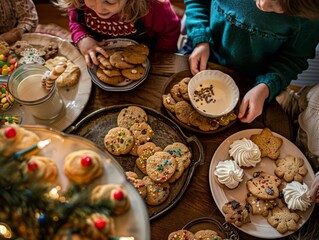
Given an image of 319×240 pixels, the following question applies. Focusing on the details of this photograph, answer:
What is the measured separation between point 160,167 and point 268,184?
0.37 metres

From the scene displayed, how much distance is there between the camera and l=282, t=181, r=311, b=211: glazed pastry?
1.20 meters

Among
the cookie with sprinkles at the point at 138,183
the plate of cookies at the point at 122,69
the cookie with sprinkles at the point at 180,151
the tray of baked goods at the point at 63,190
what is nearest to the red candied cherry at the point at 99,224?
the tray of baked goods at the point at 63,190

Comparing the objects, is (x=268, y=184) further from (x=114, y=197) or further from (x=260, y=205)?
(x=114, y=197)

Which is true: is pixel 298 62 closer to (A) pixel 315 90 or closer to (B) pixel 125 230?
(A) pixel 315 90

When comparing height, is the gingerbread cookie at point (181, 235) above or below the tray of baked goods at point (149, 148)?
below

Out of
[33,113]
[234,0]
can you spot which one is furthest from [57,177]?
[234,0]

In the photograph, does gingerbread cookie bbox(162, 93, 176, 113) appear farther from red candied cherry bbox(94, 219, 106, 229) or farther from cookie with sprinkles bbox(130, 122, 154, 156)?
red candied cherry bbox(94, 219, 106, 229)

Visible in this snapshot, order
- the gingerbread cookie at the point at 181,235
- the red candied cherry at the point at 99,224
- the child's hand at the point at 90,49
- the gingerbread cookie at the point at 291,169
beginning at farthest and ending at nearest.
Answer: the child's hand at the point at 90,49
the gingerbread cookie at the point at 291,169
the gingerbread cookie at the point at 181,235
the red candied cherry at the point at 99,224

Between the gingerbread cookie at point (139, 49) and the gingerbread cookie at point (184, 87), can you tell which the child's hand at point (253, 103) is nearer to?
the gingerbread cookie at point (184, 87)

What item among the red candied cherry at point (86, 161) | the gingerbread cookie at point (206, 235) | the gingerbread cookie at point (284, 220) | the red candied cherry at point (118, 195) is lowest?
the gingerbread cookie at point (206, 235)

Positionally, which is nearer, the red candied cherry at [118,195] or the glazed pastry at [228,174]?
the red candied cherry at [118,195]

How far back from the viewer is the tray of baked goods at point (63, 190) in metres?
0.64

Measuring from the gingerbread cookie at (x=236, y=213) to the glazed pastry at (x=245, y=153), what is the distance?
0.15 metres

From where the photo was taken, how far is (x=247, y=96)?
1.35 metres
